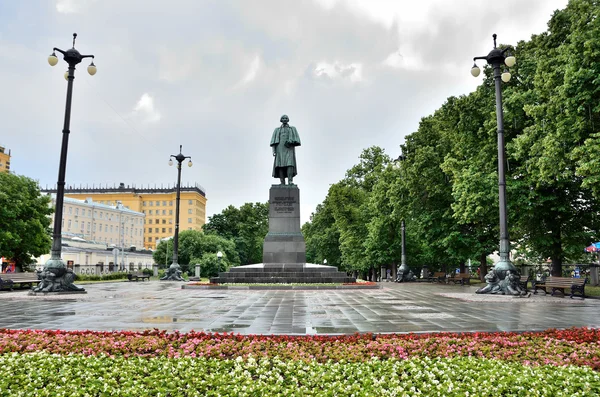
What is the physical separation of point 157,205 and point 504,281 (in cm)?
11905

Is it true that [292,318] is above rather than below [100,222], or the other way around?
below

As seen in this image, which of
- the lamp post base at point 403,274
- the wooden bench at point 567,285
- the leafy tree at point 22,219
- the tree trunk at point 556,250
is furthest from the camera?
the lamp post base at point 403,274

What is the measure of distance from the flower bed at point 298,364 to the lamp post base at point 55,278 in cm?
1080

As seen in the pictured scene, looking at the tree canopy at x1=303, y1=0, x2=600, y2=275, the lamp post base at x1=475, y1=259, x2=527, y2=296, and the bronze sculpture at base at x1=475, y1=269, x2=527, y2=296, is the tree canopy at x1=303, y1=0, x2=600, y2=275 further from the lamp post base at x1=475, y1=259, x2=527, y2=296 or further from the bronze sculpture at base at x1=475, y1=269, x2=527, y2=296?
the bronze sculpture at base at x1=475, y1=269, x2=527, y2=296

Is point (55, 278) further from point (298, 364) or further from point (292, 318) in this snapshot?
point (298, 364)

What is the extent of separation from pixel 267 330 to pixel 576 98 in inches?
588

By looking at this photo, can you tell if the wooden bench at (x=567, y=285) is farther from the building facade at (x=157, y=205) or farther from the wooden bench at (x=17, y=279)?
the building facade at (x=157, y=205)

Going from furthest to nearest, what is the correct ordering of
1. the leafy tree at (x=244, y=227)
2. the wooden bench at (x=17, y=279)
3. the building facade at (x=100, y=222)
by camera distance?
the building facade at (x=100, y=222), the leafy tree at (x=244, y=227), the wooden bench at (x=17, y=279)

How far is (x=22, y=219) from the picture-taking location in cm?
2848

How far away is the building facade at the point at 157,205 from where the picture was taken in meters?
124

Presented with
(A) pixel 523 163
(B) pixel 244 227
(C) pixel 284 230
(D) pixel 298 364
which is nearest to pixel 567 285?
(A) pixel 523 163

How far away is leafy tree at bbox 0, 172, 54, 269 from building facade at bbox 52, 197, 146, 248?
55.6 metres

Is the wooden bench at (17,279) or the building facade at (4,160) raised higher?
the building facade at (4,160)

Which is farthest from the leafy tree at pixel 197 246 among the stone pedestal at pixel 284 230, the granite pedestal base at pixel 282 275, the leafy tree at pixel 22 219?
the granite pedestal base at pixel 282 275
